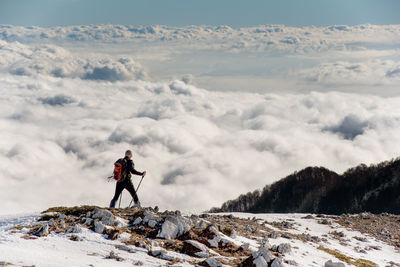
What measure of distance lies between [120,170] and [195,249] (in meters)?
8.02

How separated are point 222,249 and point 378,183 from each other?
662 ft

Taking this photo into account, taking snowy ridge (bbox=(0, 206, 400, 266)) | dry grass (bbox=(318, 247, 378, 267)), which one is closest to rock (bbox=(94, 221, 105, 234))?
snowy ridge (bbox=(0, 206, 400, 266))

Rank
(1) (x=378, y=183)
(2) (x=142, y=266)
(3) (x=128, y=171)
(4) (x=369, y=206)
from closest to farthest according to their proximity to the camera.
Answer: (2) (x=142, y=266) < (3) (x=128, y=171) < (4) (x=369, y=206) < (1) (x=378, y=183)

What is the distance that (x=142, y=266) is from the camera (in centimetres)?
1134

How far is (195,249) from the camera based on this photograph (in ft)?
43.8

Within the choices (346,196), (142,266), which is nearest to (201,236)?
(142,266)

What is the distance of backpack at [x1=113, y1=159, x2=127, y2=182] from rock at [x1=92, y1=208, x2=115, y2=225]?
3.51m

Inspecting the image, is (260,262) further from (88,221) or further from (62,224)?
(62,224)

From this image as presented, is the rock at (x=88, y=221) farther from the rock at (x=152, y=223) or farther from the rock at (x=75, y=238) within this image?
the rock at (x=152, y=223)

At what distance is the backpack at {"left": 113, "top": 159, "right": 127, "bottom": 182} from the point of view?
62.1 ft

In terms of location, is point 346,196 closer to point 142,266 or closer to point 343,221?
point 343,221

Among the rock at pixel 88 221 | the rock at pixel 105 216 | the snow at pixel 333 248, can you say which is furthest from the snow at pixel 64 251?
the snow at pixel 333 248

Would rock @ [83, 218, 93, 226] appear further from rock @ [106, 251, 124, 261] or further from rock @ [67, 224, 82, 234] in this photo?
rock @ [106, 251, 124, 261]

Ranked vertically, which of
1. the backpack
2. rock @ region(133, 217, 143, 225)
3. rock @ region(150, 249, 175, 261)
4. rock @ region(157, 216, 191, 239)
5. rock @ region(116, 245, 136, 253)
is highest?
the backpack
